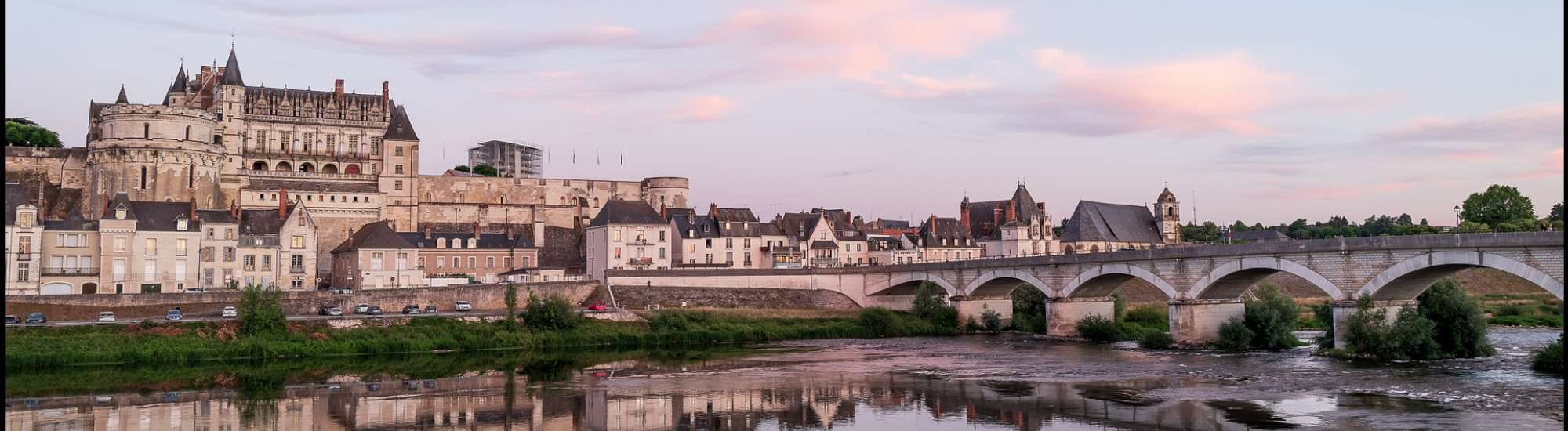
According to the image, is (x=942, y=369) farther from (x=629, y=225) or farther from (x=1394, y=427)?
(x=629, y=225)

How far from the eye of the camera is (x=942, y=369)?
33.3m

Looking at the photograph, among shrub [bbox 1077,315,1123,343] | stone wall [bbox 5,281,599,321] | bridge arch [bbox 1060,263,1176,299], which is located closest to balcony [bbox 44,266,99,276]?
stone wall [bbox 5,281,599,321]

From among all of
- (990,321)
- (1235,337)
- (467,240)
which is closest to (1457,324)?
(1235,337)

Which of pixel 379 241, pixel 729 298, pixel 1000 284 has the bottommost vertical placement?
pixel 729 298

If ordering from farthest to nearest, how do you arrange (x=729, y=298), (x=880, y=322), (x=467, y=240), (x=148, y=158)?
(x=148, y=158) → (x=467, y=240) → (x=729, y=298) → (x=880, y=322)

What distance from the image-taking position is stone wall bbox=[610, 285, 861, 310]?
5191 cm

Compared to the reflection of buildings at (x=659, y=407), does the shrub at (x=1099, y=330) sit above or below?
above

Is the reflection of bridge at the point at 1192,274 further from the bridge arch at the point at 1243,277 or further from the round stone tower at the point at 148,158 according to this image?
the round stone tower at the point at 148,158

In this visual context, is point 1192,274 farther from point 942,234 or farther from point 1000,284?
point 942,234

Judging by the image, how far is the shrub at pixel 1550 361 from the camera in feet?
94.0

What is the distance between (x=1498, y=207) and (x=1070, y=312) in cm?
3763

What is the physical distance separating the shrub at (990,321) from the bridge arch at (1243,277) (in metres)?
10.8

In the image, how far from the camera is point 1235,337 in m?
37.5

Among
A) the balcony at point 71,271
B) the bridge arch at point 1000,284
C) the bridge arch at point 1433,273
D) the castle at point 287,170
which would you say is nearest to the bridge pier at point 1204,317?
the bridge arch at point 1433,273
